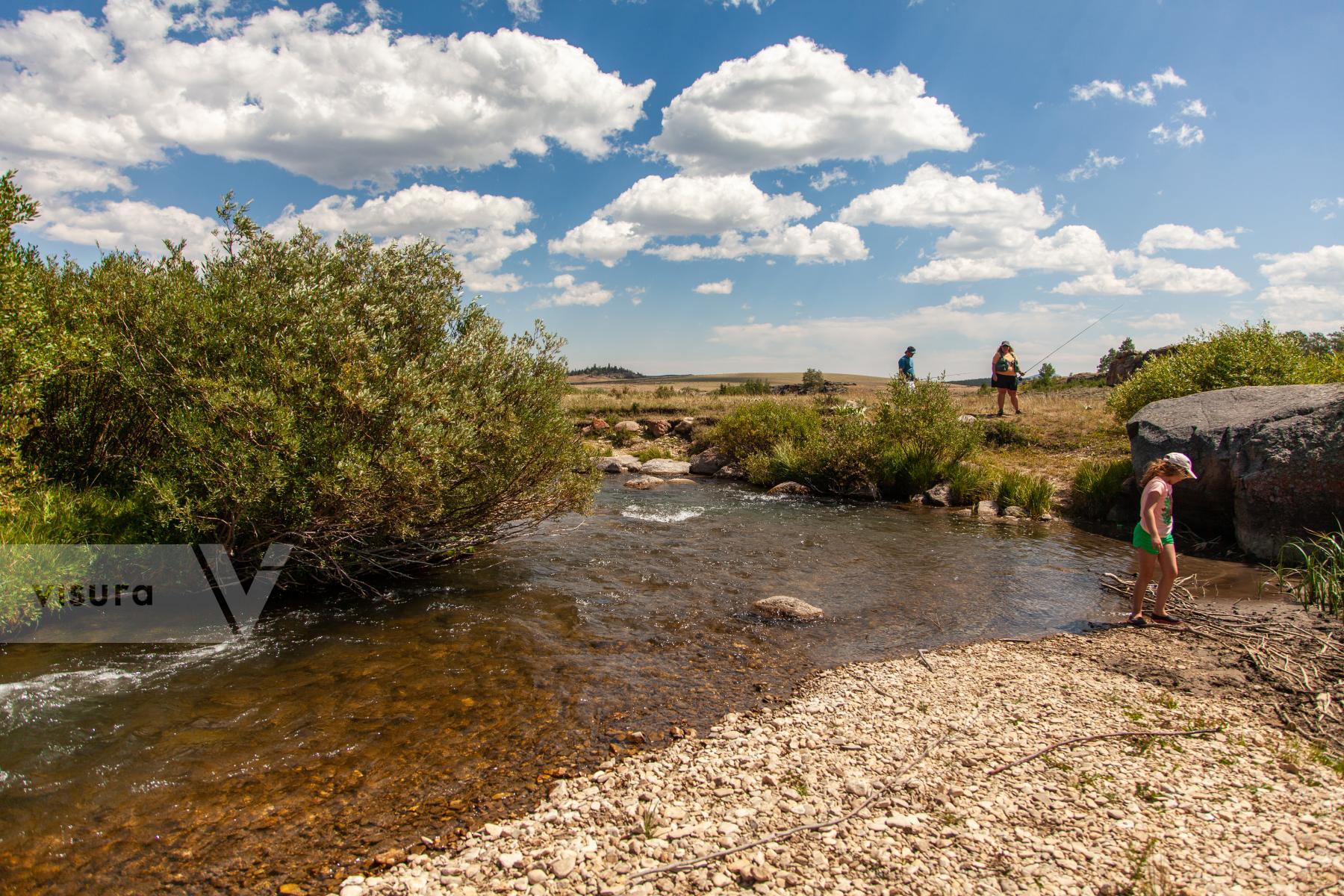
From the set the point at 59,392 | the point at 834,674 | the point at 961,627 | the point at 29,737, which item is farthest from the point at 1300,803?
the point at 59,392

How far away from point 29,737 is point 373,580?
5.46 metres

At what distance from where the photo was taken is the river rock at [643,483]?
23.8 metres

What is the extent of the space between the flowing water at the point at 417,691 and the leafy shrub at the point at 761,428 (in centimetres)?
1185

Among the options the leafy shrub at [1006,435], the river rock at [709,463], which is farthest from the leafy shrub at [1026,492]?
the river rock at [709,463]

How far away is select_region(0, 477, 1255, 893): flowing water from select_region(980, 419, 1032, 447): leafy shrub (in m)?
10.5

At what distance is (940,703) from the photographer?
289 inches

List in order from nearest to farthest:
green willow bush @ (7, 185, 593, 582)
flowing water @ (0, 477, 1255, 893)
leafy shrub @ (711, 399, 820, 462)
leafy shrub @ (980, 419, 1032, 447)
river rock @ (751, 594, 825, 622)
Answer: flowing water @ (0, 477, 1255, 893)
green willow bush @ (7, 185, 593, 582)
river rock @ (751, 594, 825, 622)
leafy shrub @ (980, 419, 1032, 447)
leafy shrub @ (711, 399, 820, 462)

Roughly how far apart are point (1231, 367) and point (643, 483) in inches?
710

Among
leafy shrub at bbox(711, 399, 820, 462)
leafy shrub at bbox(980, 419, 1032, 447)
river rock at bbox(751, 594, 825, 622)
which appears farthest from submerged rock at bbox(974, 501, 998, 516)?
river rock at bbox(751, 594, 825, 622)

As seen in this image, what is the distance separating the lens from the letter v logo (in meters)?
9.50

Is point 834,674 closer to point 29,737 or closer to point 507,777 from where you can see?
point 507,777

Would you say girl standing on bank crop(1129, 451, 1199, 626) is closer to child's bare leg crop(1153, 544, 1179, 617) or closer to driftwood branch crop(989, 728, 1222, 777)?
child's bare leg crop(1153, 544, 1179, 617)

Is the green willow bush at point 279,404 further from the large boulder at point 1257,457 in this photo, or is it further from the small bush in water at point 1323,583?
the large boulder at point 1257,457

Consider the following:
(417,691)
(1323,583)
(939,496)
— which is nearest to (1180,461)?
(1323,583)
